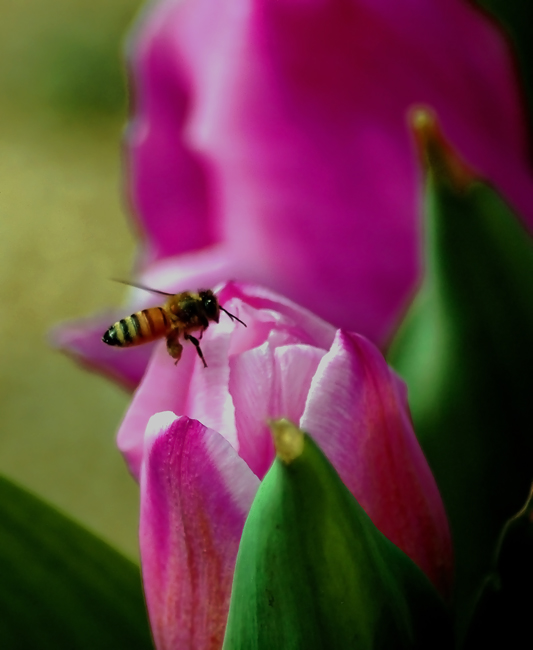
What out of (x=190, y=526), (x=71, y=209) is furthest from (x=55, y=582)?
(x=71, y=209)

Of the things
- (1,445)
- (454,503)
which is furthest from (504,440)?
(1,445)

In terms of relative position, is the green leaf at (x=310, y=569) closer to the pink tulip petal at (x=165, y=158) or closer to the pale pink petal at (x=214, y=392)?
the pale pink petal at (x=214, y=392)

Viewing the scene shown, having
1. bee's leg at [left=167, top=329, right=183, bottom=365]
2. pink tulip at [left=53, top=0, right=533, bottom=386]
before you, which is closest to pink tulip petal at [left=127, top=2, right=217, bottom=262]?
pink tulip at [left=53, top=0, right=533, bottom=386]

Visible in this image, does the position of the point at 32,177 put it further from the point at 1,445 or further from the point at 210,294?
the point at 1,445

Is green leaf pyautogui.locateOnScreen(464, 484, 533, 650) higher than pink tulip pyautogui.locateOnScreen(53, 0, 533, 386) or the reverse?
the reverse

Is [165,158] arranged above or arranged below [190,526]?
above

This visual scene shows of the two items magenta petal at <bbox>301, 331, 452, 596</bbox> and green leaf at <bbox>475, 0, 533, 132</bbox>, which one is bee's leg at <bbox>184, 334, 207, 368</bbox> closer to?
magenta petal at <bbox>301, 331, 452, 596</bbox>

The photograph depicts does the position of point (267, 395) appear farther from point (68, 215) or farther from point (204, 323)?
point (68, 215)
